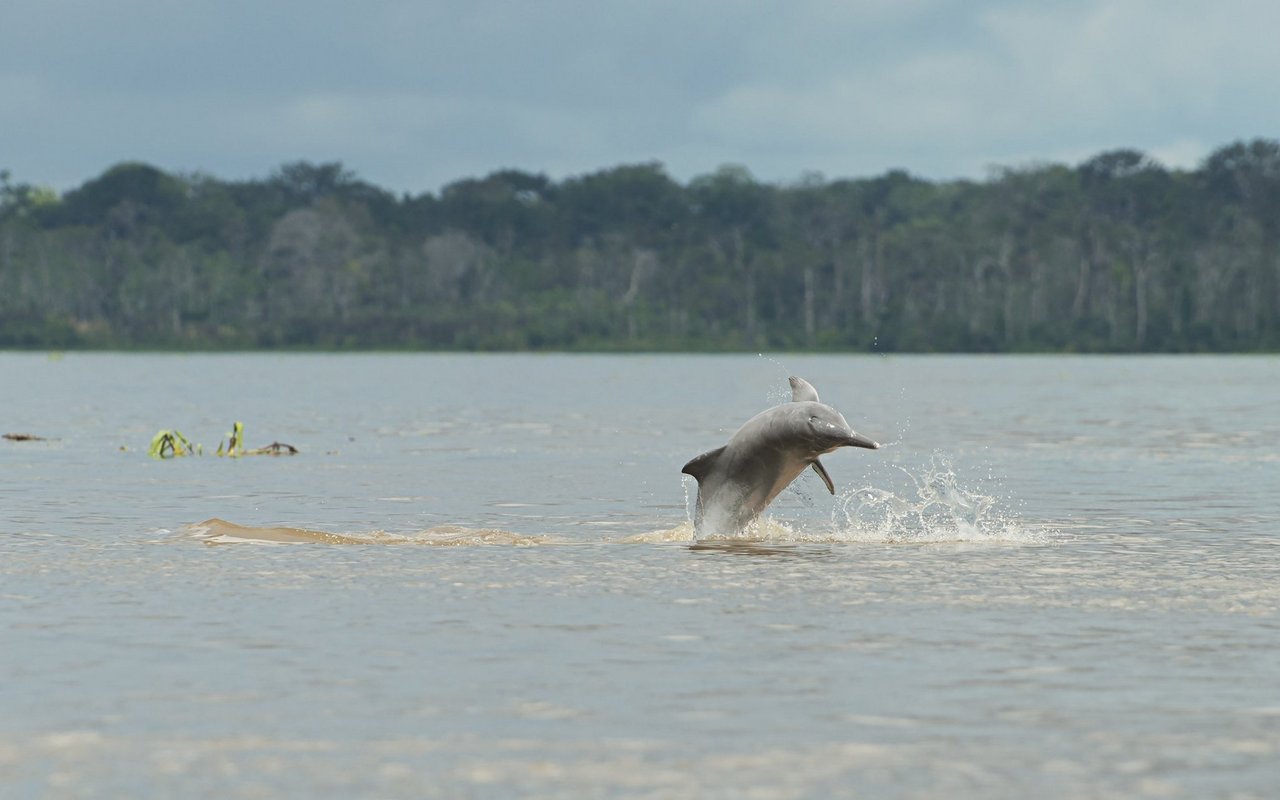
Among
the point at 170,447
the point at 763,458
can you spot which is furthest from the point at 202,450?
the point at 763,458

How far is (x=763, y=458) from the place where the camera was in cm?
2642

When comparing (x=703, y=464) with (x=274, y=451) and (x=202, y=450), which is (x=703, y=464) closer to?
(x=274, y=451)

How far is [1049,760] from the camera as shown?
13.6 meters

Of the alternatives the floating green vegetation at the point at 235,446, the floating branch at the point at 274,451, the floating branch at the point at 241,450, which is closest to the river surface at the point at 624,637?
the floating green vegetation at the point at 235,446

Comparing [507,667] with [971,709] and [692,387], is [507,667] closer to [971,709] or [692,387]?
[971,709]

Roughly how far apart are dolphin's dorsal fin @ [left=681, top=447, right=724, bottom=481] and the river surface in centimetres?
106

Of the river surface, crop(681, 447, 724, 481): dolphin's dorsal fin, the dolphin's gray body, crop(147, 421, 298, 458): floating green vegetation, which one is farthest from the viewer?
crop(147, 421, 298, 458): floating green vegetation

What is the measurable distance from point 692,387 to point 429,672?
105021 mm

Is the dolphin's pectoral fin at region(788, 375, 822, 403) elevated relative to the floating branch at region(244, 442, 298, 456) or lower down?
elevated

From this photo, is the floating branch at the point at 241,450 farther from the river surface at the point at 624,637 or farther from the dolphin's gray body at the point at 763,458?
the dolphin's gray body at the point at 763,458

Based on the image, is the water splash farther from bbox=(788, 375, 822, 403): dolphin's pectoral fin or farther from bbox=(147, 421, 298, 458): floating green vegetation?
bbox=(147, 421, 298, 458): floating green vegetation

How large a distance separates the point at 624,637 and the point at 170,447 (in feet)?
111

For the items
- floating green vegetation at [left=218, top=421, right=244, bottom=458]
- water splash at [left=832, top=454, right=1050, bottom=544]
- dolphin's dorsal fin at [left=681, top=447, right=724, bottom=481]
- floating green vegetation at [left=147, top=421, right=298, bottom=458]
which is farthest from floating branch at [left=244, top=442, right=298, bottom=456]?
dolphin's dorsal fin at [left=681, top=447, right=724, bottom=481]

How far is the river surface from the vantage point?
13.5 m
